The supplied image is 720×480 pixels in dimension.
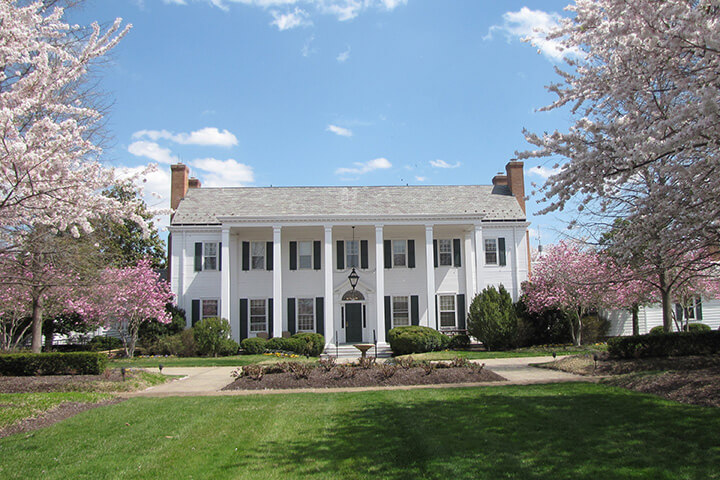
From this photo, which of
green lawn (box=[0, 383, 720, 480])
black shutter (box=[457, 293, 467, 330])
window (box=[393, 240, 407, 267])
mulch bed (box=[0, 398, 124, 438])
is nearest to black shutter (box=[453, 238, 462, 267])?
black shutter (box=[457, 293, 467, 330])

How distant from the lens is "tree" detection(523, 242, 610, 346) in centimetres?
2403

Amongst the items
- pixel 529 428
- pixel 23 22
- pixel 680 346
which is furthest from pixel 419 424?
pixel 680 346

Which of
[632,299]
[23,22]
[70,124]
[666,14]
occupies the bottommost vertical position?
[632,299]

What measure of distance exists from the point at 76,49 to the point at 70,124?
203cm

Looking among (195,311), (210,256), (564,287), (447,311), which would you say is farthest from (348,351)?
(564,287)

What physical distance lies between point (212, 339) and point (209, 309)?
3.86m

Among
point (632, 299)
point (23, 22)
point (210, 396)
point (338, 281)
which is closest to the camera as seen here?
point (23, 22)

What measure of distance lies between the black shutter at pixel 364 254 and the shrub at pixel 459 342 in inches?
234

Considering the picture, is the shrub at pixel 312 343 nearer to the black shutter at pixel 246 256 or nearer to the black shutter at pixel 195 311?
the black shutter at pixel 246 256

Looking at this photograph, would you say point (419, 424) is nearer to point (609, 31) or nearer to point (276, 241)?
point (609, 31)

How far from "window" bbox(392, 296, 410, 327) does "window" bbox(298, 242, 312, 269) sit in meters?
4.77

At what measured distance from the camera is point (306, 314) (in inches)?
1088

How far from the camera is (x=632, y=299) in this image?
23812 millimetres

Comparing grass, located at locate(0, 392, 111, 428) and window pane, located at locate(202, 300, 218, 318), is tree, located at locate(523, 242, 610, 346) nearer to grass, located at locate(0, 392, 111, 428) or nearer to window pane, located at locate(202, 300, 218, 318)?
window pane, located at locate(202, 300, 218, 318)
